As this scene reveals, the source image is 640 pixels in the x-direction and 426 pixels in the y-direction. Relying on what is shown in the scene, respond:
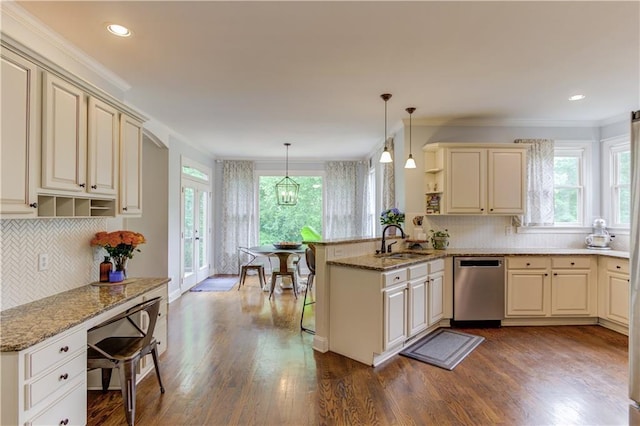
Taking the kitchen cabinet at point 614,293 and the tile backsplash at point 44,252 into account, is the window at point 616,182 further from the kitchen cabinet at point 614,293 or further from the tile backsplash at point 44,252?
the tile backsplash at point 44,252

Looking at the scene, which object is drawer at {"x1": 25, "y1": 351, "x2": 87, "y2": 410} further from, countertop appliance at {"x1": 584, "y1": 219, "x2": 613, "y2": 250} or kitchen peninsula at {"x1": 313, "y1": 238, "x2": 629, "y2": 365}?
countertop appliance at {"x1": 584, "y1": 219, "x2": 613, "y2": 250}

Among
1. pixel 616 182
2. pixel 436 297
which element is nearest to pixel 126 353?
pixel 436 297

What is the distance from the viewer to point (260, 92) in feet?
11.2

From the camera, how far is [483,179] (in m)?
4.12

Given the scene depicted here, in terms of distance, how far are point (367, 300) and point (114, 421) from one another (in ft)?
6.86

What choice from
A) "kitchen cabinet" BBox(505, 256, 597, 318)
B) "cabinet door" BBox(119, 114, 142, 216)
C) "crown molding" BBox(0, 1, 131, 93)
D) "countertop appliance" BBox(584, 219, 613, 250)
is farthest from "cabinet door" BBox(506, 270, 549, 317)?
"crown molding" BBox(0, 1, 131, 93)

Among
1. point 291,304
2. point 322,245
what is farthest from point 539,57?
point 291,304

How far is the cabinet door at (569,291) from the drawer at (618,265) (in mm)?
232

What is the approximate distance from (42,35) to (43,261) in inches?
63.6

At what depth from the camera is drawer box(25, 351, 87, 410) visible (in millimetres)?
1522

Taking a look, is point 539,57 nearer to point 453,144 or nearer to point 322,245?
point 453,144

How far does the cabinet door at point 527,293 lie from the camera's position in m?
3.86

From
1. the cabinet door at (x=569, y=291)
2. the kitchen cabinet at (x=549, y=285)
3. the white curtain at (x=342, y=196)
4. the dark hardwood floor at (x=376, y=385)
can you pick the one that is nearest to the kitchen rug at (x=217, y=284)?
the dark hardwood floor at (x=376, y=385)

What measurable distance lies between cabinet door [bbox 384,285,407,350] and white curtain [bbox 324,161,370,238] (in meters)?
4.39
